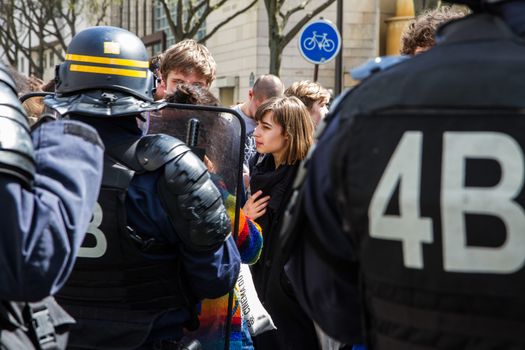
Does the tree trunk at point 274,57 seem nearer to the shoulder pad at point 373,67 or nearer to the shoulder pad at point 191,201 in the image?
the shoulder pad at point 191,201

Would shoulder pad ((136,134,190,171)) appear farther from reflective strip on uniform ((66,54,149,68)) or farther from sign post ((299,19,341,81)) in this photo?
sign post ((299,19,341,81))

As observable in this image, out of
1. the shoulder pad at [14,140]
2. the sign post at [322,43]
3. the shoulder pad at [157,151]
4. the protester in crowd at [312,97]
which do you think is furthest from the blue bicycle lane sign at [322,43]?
the shoulder pad at [14,140]

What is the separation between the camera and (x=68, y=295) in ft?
9.43

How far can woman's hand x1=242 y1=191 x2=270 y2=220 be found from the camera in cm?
468

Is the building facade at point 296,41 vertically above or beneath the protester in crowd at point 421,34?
above

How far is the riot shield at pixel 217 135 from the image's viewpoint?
3.37 metres

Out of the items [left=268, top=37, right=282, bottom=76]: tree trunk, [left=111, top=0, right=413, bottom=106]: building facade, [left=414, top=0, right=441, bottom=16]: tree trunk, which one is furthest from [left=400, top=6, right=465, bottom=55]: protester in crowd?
[left=111, top=0, right=413, bottom=106]: building facade

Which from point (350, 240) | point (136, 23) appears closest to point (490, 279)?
point (350, 240)

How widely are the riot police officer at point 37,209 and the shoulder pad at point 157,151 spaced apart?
0.66 metres

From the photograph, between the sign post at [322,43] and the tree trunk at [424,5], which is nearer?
the tree trunk at [424,5]

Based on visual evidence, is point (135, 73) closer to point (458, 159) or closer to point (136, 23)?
point (458, 159)

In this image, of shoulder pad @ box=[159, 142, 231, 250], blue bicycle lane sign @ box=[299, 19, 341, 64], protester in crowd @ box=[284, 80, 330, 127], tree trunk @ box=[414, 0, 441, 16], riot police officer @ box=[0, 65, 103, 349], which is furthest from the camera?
blue bicycle lane sign @ box=[299, 19, 341, 64]

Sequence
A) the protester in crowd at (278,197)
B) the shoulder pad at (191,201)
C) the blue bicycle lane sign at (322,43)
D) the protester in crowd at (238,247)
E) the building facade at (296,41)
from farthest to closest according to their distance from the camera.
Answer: the building facade at (296,41), the blue bicycle lane sign at (322,43), the protester in crowd at (278,197), the protester in crowd at (238,247), the shoulder pad at (191,201)

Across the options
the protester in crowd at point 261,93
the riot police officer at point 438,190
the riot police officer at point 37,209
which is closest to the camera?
the riot police officer at point 438,190
